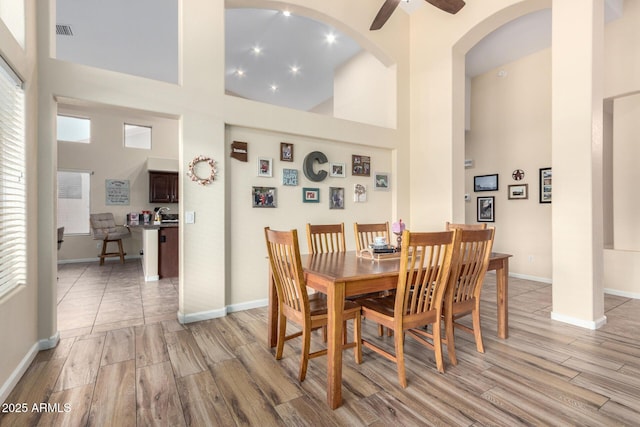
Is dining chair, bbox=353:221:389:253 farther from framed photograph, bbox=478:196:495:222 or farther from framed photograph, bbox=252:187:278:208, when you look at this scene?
→ framed photograph, bbox=478:196:495:222

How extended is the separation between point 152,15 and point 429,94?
4.31 m

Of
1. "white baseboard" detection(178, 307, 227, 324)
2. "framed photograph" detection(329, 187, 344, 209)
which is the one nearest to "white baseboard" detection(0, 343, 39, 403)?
"white baseboard" detection(178, 307, 227, 324)

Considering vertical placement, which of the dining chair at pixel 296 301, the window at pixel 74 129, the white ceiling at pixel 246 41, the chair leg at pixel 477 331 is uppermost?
the white ceiling at pixel 246 41

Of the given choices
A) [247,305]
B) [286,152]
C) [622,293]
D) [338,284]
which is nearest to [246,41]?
[286,152]

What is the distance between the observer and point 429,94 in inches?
173

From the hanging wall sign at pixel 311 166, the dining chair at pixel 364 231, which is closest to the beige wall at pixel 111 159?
the hanging wall sign at pixel 311 166

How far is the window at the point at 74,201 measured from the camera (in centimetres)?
686

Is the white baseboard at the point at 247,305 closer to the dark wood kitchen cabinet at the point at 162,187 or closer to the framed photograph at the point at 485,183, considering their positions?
the framed photograph at the point at 485,183

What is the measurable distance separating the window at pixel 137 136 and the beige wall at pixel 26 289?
5831mm

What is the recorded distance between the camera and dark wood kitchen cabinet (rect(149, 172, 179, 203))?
7.57 m

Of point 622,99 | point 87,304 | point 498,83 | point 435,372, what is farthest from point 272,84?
point 435,372

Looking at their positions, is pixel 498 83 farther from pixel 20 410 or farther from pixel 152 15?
pixel 20 410

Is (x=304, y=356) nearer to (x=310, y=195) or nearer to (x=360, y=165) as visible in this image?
(x=310, y=195)

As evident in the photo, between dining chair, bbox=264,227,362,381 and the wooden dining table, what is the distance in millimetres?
132
